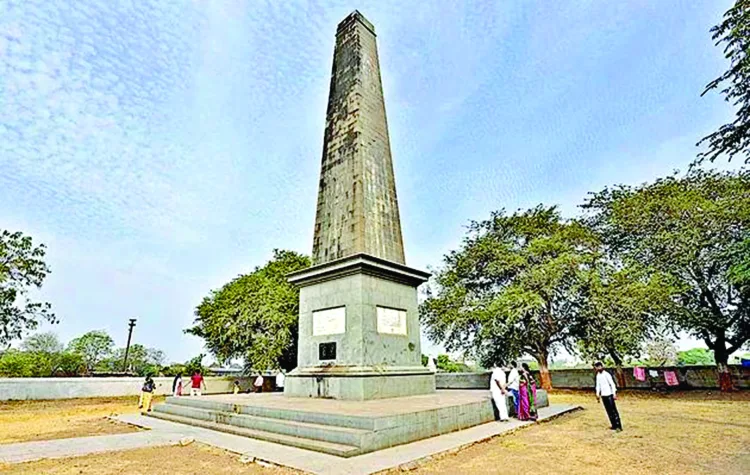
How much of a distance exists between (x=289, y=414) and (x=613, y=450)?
17.2ft

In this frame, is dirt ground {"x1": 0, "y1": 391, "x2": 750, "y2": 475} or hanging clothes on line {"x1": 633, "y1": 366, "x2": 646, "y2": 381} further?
hanging clothes on line {"x1": 633, "y1": 366, "x2": 646, "y2": 381}

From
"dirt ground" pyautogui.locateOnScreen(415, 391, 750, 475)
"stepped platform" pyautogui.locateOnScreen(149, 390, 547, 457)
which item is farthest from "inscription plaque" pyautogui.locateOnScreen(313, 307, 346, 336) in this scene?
"dirt ground" pyautogui.locateOnScreen(415, 391, 750, 475)

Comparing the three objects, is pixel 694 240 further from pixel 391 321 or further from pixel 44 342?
pixel 44 342

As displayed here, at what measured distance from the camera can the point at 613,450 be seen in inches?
267

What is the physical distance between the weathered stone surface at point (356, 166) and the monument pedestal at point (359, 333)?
67 centimetres

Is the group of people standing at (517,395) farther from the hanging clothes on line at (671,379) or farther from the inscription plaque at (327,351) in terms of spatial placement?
the hanging clothes on line at (671,379)

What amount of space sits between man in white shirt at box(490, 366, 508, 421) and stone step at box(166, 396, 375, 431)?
13.2 feet

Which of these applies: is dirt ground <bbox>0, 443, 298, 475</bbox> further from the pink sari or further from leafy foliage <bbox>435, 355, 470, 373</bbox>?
leafy foliage <bbox>435, 355, 470, 373</bbox>

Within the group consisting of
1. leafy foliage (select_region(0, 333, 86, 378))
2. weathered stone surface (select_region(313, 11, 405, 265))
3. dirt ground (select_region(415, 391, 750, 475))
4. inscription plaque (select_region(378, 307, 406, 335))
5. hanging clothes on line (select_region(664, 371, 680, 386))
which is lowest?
dirt ground (select_region(415, 391, 750, 475))

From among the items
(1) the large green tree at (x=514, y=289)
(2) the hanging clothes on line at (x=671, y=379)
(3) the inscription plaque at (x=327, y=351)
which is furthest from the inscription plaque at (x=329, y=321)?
(2) the hanging clothes on line at (x=671, y=379)

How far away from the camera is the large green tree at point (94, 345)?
46.4 metres

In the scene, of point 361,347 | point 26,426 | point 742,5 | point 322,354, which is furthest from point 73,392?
point 742,5

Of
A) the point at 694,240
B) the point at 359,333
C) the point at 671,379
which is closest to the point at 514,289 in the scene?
the point at 694,240

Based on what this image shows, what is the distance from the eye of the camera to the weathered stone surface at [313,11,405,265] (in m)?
11.4
